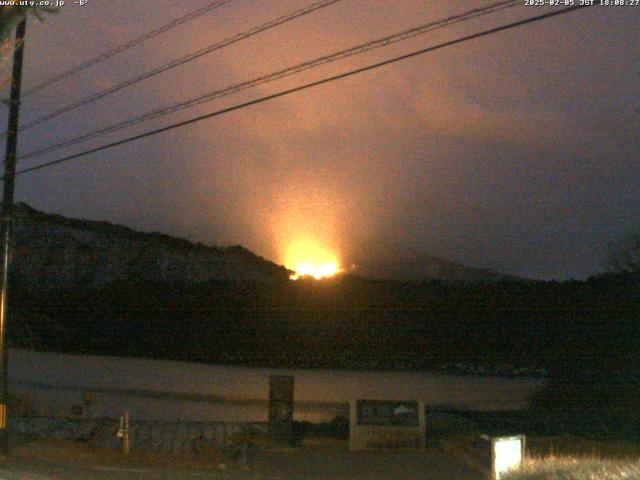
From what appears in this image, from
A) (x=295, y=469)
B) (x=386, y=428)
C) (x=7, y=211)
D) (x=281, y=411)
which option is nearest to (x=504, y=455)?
(x=295, y=469)

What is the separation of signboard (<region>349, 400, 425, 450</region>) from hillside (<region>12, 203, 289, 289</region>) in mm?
28371

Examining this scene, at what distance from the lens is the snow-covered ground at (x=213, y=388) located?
3397 centimetres

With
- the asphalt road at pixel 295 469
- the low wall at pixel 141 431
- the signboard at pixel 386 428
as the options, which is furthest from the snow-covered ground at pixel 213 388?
the asphalt road at pixel 295 469

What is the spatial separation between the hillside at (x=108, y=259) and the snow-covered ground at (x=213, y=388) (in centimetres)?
1042

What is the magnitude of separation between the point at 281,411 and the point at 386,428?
9.40ft

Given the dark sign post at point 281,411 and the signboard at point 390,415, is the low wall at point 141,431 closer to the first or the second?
the dark sign post at point 281,411

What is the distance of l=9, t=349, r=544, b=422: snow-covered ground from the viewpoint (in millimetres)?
33969

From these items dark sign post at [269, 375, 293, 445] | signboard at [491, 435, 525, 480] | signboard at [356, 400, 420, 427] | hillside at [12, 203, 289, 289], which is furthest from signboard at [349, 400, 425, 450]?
hillside at [12, 203, 289, 289]

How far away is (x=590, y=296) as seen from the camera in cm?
3334

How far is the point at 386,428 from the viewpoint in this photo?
22.8 m

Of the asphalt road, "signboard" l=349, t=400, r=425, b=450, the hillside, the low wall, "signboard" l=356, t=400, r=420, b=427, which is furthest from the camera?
the hillside

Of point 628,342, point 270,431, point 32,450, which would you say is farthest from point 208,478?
point 628,342

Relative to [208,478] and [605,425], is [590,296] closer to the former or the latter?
[605,425]

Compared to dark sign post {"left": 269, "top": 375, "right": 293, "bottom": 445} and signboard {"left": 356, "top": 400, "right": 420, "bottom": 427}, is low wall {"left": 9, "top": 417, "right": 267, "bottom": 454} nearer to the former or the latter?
dark sign post {"left": 269, "top": 375, "right": 293, "bottom": 445}
